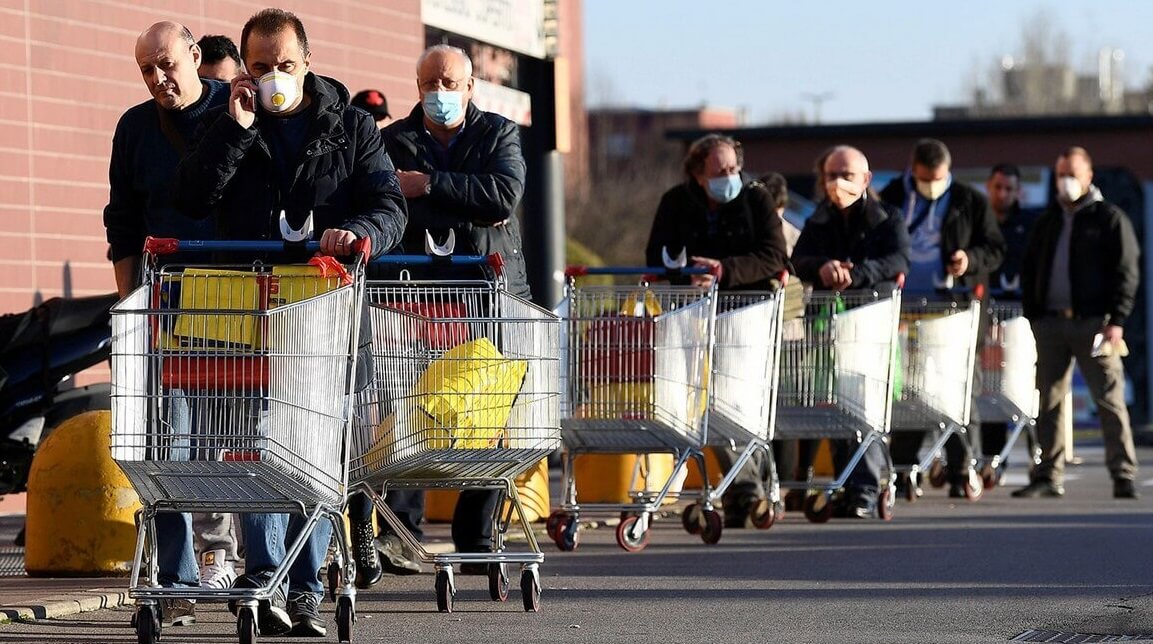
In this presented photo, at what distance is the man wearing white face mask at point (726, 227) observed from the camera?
11.6 metres

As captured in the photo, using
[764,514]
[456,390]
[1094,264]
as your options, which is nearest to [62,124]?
[764,514]

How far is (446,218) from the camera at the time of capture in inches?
353

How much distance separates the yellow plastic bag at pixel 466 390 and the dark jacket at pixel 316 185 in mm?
452

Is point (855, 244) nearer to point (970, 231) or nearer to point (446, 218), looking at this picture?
point (970, 231)

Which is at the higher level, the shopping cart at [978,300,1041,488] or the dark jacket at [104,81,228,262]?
the dark jacket at [104,81,228,262]

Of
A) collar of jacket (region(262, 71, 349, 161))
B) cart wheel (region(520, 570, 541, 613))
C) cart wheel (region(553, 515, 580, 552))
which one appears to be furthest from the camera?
cart wheel (region(553, 515, 580, 552))

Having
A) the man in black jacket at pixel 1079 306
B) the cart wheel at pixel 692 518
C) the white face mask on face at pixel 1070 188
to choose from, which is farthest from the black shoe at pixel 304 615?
the white face mask on face at pixel 1070 188

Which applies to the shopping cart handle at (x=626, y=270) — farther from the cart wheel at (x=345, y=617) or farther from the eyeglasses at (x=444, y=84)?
the cart wheel at (x=345, y=617)

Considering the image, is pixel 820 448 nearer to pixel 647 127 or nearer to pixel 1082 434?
pixel 1082 434

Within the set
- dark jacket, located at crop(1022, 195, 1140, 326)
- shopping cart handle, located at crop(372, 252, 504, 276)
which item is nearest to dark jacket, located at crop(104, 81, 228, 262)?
shopping cart handle, located at crop(372, 252, 504, 276)

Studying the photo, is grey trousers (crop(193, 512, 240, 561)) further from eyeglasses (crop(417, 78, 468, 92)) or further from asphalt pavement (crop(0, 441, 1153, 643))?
eyeglasses (crop(417, 78, 468, 92))

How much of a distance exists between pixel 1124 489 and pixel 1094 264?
142 centimetres

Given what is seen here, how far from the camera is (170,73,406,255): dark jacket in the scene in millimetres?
7371

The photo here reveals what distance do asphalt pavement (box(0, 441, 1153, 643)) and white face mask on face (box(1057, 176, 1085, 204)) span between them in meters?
2.69
